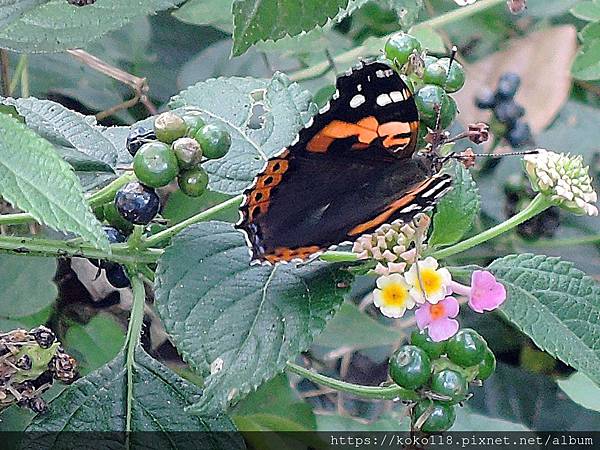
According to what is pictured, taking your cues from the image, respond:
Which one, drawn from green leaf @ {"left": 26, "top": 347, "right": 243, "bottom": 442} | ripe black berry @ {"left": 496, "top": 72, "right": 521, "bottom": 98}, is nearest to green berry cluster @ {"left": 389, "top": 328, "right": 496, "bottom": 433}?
green leaf @ {"left": 26, "top": 347, "right": 243, "bottom": 442}

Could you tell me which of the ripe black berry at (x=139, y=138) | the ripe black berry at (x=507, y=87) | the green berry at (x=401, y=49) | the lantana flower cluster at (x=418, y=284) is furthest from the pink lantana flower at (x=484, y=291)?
the ripe black berry at (x=507, y=87)

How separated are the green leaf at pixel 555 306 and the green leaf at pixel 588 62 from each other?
695 mm

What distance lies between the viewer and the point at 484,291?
825 mm

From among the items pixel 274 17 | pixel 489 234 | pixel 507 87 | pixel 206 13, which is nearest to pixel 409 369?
pixel 489 234

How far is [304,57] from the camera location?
1517 mm

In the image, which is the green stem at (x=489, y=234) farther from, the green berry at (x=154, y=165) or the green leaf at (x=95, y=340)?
the green leaf at (x=95, y=340)

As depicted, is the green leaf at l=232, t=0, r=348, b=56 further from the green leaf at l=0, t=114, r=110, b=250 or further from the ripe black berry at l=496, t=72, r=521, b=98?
the ripe black berry at l=496, t=72, r=521, b=98

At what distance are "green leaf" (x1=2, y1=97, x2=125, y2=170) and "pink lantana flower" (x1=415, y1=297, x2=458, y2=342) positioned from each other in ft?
1.15

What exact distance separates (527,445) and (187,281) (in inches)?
32.9

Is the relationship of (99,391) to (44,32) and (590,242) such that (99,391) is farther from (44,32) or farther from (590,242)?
(590,242)

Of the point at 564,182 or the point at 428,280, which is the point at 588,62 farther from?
the point at 428,280

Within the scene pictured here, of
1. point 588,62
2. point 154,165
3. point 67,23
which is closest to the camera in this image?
point 154,165

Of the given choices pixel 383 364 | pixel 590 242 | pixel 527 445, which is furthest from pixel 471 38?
pixel 527 445

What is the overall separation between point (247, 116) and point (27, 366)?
1.20ft
